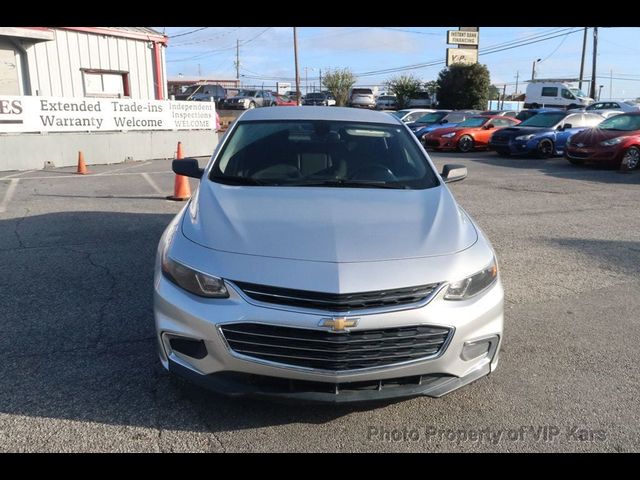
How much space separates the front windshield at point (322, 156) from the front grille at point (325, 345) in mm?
1507

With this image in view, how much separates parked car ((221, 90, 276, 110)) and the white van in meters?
18.5

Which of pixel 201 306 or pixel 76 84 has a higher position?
pixel 76 84

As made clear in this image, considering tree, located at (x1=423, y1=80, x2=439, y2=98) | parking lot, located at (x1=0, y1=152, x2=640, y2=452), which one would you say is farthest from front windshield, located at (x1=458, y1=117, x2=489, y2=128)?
tree, located at (x1=423, y1=80, x2=439, y2=98)

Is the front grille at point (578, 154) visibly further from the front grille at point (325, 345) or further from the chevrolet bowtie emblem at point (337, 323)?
the chevrolet bowtie emblem at point (337, 323)

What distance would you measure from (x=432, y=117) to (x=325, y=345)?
2218 centimetres

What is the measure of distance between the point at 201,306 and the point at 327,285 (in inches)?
26.0

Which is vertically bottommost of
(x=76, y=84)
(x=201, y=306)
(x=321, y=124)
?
(x=201, y=306)

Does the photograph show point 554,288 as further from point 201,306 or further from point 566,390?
point 201,306

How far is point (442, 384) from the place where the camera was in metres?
2.84

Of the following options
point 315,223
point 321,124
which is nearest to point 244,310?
point 315,223

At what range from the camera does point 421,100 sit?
1784 inches

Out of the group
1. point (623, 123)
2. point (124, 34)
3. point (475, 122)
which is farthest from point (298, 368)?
point (124, 34)

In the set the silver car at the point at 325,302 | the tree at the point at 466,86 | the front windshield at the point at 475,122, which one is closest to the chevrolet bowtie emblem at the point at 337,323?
the silver car at the point at 325,302

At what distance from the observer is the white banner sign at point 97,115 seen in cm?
1278
